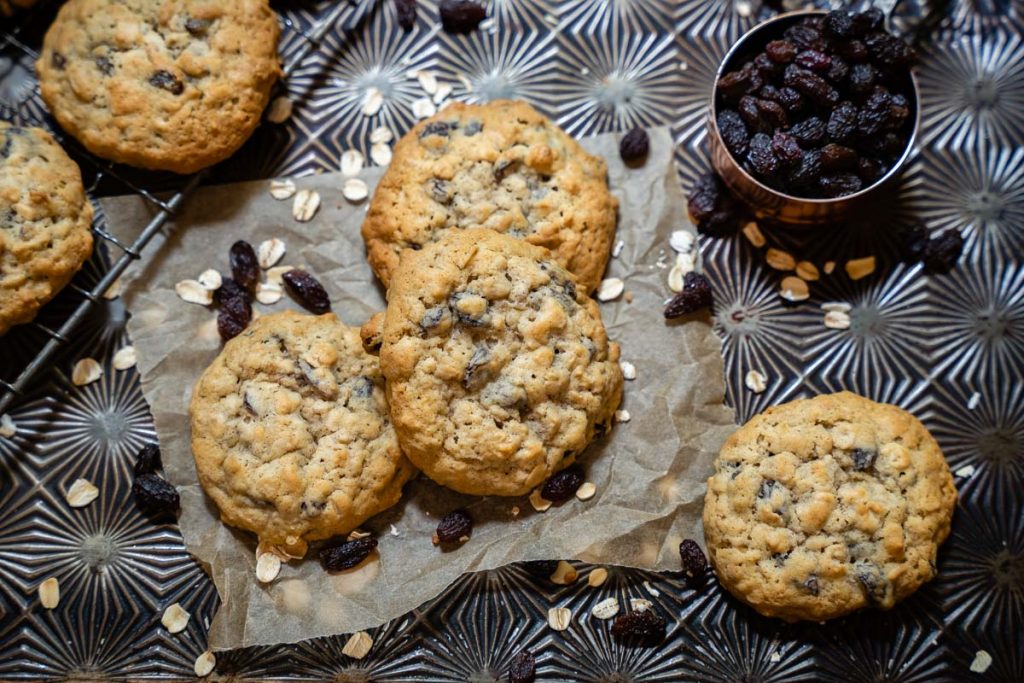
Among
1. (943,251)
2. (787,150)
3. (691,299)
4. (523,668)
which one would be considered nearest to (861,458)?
(691,299)

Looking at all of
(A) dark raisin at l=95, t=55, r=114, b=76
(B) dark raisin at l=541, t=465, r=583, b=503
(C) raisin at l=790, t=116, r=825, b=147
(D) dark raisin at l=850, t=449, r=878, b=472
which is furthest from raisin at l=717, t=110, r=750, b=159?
(A) dark raisin at l=95, t=55, r=114, b=76

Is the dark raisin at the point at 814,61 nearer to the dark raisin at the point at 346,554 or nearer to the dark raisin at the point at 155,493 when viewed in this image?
the dark raisin at the point at 346,554

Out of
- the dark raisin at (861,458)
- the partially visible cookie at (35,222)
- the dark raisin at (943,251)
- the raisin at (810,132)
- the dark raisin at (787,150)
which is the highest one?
the raisin at (810,132)

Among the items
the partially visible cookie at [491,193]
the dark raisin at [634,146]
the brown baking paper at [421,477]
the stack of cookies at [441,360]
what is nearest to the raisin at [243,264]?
the brown baking paper at [421,477]

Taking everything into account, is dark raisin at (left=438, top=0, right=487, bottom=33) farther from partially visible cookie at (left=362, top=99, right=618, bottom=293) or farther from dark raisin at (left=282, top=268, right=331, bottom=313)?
dark raisin at (left=282, top=268, right=331, bottom=313)

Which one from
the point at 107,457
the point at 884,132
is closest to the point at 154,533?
the point at 107,457

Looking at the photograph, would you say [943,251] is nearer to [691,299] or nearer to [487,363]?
[691,299]

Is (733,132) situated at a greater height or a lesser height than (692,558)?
greater
